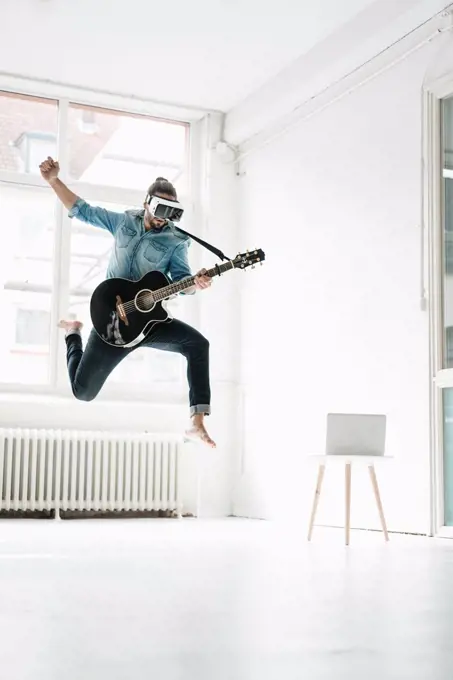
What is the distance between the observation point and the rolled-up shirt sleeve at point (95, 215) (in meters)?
5.31

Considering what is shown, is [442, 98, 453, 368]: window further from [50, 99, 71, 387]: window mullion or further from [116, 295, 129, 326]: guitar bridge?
[50, 99, 71, 387]: window mullion

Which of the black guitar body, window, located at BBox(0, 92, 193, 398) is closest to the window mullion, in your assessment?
window, located at BBox(0, 92, 193, 398)

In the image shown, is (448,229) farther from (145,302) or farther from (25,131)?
(25,131)

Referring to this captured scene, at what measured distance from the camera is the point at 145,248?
5285 millimetres

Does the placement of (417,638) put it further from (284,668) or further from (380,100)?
(380,100)

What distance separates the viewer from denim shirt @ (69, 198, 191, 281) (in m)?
5.27

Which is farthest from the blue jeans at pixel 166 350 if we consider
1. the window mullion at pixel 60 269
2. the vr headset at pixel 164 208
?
the window mullion at pixel 60 269

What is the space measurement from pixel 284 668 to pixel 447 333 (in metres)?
3.94

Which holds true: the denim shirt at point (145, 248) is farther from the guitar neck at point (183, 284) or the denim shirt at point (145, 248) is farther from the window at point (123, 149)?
the window at point (123, 149)

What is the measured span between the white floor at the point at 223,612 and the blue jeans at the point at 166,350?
833 millimetres

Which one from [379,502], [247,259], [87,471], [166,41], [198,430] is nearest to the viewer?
[198,430]

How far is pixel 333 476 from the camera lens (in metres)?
6.14

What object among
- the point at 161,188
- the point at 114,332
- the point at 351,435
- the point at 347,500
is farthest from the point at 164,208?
the point at 347,500

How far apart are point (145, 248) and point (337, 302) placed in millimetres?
1580
